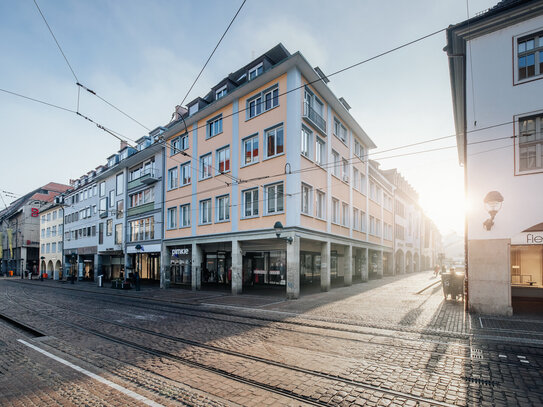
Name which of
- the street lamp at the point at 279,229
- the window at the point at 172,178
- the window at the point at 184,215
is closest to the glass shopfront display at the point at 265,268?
the window at the point at 184,215

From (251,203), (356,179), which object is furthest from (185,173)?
(356,179)

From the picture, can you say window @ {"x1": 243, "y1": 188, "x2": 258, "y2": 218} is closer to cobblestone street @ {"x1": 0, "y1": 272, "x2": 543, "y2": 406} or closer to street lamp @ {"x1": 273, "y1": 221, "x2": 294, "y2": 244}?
street lamp @ {"x1": 273, "y1": 221, "x2": 294, "y2": 244}

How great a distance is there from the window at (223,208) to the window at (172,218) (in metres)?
6.00

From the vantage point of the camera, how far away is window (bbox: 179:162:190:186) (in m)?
26.0

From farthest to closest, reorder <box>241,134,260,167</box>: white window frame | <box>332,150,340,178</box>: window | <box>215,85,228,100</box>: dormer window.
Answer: <box>215,85,228,100</box>: dormer window
<box>332,150,340,178</box>: window
<box>241,134,260,167</box>: white window frame

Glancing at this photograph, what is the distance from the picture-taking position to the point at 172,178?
2778cm

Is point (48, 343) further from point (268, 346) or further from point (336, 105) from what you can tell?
point (336, 105)

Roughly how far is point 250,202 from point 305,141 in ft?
17.0

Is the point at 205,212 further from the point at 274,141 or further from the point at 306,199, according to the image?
the point at 306,199

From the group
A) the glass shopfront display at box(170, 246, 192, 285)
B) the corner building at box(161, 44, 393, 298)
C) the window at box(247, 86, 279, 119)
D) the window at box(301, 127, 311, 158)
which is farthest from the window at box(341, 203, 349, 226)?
the glass shopfront display at box(170, 246, 192, 285)

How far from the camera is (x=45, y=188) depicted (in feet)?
231

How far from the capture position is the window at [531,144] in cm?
1136

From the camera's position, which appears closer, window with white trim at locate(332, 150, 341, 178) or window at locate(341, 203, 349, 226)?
window with white trim at locate(332, 150, 341, 178)

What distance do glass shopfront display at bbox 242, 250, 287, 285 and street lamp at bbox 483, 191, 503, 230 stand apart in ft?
44.6
